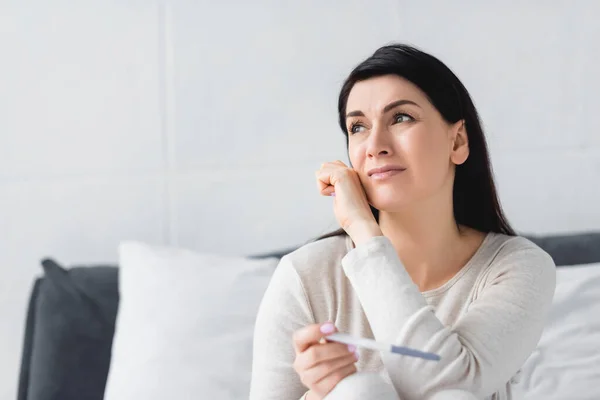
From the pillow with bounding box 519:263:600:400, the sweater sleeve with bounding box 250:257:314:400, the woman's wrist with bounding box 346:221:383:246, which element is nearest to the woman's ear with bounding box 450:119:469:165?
the woman's wrist with bounding box 346:221:383:246

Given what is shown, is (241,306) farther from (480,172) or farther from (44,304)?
(480,172)

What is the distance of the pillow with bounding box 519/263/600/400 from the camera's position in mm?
1663

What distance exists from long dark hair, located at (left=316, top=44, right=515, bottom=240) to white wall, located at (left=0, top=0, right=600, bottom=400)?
2.36ft

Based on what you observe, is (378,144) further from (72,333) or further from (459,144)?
(72,333)

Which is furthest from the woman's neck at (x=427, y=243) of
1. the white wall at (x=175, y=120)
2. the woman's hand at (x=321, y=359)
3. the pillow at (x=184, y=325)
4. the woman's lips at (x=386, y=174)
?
the white wall at (x=175, y=120)

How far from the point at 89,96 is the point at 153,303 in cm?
68

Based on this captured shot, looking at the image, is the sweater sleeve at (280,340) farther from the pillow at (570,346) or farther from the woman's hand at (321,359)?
the pillow at (570,346)

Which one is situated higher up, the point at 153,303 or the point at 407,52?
the point at 407,52

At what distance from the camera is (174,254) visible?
6.36 ft

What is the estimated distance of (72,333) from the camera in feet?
6.19

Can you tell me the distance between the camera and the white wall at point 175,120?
7.26 feet

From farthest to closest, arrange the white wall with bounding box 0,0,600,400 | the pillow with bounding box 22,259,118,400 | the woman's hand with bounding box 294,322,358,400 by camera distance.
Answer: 1. the white wall with bounding box 0,0,600,400
2. the pillow with bounding box 22,259,118,400
3. the woman's hand with bounding box 294,322,358,400

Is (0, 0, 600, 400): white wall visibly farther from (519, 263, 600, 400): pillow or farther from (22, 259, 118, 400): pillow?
(519, 263, 600, 400): pillow

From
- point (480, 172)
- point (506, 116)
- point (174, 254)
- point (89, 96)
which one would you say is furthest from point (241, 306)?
point (506, 116)
